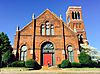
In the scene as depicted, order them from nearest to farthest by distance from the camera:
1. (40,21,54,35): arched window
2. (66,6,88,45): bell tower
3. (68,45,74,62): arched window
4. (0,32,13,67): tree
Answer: (0,32,13,67): tree, (68,45,74,62): arched window, (40,21,54,35): arched window, (66,6,88,45): bell tower

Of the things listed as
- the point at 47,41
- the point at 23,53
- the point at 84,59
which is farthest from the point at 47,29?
the point at 84,59

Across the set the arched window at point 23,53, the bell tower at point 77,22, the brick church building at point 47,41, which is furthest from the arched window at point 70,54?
the arched window at point 23,53

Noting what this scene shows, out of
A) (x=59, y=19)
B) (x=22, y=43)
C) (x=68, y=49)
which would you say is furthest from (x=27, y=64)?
(x=59, y=19)

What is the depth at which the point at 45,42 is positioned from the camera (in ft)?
120

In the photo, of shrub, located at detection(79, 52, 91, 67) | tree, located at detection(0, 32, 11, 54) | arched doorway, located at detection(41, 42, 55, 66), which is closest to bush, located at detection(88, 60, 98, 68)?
shrub, located at detection(79, 52, 91, 67)

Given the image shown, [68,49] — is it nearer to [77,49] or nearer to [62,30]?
[77,49]

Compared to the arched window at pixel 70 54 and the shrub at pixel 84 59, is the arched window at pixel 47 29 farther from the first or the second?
the shrub at pixel 84 59

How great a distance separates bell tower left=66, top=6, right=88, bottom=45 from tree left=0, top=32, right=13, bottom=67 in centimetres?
1858

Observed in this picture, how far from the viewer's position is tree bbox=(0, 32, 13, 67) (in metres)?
32.3

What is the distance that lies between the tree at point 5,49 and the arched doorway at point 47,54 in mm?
6806

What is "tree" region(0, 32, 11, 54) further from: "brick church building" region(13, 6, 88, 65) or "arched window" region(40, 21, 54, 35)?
"arched window" region(40, 21, 54, 35)

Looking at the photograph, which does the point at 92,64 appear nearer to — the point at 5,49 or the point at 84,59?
the point at 84,59

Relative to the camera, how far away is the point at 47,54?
118 ft

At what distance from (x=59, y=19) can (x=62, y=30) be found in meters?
2.88
